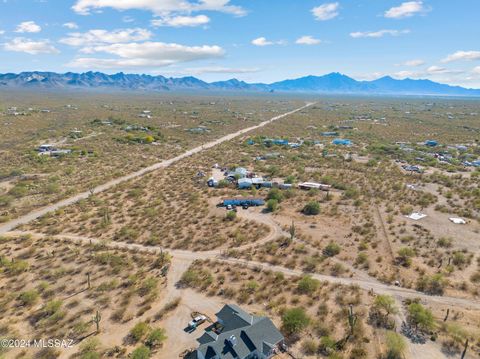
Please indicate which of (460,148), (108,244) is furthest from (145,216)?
(460,148)

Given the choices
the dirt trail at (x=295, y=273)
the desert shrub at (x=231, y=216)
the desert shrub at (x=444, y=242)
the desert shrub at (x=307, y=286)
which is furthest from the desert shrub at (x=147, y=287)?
the desert shrub at (x=444, y=242)

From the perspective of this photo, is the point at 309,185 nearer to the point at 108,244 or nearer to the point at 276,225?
the point at 276,225

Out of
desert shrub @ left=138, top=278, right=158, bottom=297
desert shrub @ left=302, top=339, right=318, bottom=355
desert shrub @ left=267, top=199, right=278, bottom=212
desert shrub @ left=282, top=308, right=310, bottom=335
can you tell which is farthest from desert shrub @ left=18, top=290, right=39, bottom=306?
desert shrub @ left=267, top=199, right=278, bottom=212

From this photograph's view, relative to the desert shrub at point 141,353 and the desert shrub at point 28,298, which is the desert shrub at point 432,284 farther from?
the desert shrub at point 28,298

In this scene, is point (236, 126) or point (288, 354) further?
point (236, 126)

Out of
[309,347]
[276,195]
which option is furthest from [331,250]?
[276,195]

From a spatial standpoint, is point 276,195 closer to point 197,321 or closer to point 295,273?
point 295,273
